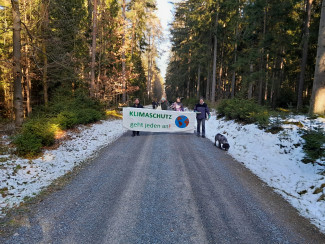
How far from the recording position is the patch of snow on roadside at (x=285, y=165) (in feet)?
13.2

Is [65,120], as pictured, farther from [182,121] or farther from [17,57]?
[182,121]

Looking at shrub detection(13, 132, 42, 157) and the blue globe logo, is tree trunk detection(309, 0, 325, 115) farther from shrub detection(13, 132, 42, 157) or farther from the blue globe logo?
shrub detection(13, 132, 42, 157)

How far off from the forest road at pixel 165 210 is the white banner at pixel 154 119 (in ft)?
16.0

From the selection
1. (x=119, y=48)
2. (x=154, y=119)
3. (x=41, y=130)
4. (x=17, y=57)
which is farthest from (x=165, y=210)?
(x=119, y=48)

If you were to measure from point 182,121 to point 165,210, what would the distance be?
7.62m

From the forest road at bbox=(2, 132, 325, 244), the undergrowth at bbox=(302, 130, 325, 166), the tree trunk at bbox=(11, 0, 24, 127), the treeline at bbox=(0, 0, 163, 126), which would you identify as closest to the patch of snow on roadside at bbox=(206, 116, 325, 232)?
the undergrowth at bbox=(302, 130, 325, 166)

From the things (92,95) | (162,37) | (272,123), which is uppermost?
(162,37)

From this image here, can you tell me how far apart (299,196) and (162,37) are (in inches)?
1485

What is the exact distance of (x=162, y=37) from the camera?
3691 cm

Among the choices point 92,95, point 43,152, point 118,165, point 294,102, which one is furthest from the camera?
point 294,102

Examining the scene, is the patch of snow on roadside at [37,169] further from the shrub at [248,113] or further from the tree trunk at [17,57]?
the shrub at [248,113]

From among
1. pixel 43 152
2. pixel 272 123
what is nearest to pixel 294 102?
pixel 272 123

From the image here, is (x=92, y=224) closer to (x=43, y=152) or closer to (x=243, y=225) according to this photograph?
(x=243, y=225)

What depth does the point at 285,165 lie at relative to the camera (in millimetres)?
5684
